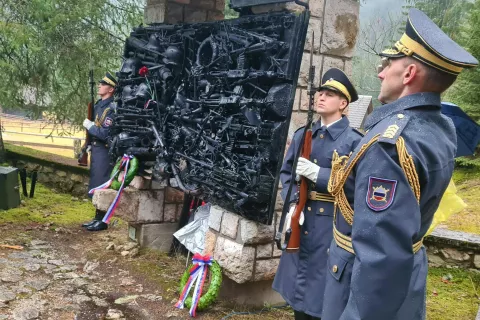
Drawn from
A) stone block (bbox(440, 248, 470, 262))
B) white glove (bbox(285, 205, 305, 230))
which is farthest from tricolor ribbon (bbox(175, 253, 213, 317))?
stone block (bbox(440, 248, 470, 262))

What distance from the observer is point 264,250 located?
3.99m

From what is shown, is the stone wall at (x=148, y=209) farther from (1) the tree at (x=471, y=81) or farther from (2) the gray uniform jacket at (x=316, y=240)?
(1) the tree at (x=471, y=81)

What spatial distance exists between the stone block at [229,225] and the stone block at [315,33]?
5.14ft

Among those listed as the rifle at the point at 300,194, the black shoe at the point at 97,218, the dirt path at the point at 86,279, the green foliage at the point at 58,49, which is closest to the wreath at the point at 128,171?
the dirt path at the point at 86,279

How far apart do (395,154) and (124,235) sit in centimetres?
532

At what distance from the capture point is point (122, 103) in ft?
18.2

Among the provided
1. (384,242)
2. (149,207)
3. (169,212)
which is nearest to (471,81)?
(169,212)

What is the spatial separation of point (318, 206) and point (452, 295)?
8.39ft

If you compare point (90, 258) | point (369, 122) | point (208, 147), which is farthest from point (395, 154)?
point (90, 258)

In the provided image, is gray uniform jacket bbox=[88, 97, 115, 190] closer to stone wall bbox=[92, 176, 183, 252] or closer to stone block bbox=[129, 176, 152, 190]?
→ stone wall bbox=[92, 176, 183, 252]

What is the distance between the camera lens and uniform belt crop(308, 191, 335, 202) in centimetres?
323

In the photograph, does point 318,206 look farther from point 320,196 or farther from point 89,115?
point 89,115

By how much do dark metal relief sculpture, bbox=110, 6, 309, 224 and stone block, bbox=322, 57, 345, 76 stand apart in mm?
405

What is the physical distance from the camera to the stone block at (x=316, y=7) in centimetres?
372
